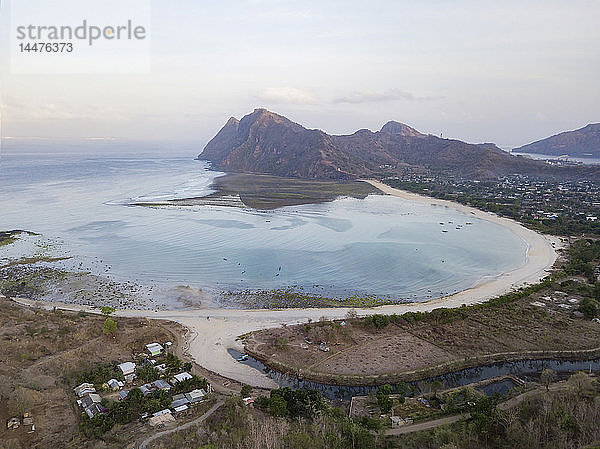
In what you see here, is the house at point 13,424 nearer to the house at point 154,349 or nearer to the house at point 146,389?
the house at point 146,389

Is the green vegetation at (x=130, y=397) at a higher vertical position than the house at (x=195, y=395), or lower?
higher

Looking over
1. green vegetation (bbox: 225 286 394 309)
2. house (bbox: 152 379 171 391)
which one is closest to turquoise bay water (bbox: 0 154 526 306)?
green vegetation (bbox: 225 286 394 309)

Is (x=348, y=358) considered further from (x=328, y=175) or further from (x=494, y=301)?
(x=328, y=175)

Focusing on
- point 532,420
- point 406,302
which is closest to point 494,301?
point 406,302

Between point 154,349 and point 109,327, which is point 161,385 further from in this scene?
point 109,327

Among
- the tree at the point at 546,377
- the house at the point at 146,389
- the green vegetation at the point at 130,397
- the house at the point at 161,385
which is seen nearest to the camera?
the green vegetation at the point at 130,397

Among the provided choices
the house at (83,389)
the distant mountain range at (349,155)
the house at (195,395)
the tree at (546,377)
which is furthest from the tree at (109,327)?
the distant mountain range at (349,155)

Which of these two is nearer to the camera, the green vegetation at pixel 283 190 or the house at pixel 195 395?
the house at pixel 195 395

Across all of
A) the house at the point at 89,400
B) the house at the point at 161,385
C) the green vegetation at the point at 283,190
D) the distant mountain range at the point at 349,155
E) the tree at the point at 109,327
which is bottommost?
the house at the point at 161,385
